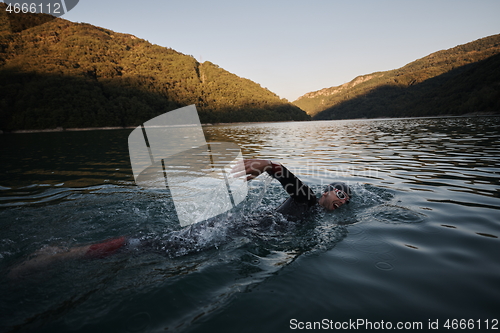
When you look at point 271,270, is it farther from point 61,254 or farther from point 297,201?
point 61,254

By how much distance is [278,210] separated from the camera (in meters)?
4.81

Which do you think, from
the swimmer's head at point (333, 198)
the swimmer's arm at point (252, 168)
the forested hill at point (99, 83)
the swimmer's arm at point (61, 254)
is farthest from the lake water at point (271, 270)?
the forested hill at point (99, 83)

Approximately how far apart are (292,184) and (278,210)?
736mm

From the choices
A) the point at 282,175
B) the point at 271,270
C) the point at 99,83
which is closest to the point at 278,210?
the point at 282,175

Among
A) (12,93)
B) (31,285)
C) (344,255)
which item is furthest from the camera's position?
(12,93)

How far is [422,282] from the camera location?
2.80 metres

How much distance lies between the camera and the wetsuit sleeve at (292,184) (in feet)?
13.1

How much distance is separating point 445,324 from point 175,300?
2594mm

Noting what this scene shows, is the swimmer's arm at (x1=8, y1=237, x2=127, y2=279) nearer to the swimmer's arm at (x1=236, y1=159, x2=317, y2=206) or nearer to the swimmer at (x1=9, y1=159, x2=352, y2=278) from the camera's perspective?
the swimmer at (x1=9, y1=159, x2=352, y2=278)

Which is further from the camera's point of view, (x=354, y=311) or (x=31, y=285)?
(x=31, y=285)

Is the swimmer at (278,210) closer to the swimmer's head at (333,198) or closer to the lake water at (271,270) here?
the swimmer's head at (333,198)

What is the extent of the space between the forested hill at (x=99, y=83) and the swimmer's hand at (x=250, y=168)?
82089mm

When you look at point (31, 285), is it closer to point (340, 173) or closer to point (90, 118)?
point (340, 173)

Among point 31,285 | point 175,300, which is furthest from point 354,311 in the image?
point 31,285
